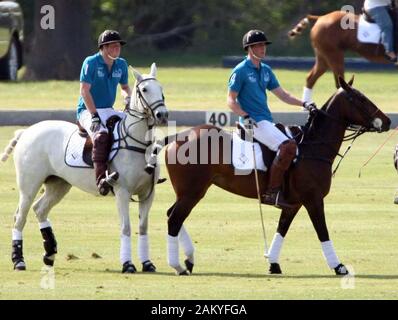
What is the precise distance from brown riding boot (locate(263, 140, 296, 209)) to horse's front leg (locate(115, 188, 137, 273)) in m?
A: 1.44

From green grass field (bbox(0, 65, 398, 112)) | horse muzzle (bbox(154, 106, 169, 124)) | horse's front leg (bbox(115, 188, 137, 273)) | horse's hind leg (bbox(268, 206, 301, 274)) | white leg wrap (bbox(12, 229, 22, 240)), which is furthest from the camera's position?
green grass field (bbox(0, 65, 398, 112))

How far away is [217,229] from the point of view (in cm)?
1841

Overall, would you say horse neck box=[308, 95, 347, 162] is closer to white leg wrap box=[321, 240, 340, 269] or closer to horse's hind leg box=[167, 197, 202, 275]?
white leg wrap box=[321, 240, 340, 269]

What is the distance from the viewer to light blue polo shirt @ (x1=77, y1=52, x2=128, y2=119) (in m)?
15.6

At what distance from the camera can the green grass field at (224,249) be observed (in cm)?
1372

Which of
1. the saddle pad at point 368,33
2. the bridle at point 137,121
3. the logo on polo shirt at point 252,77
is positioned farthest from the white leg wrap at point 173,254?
the saddle pad at point 368,33

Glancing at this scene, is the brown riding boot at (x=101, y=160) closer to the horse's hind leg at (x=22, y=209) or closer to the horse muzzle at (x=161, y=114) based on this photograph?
the horse muzzle at (x=161, y=114)

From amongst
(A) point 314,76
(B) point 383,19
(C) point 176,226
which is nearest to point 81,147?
(C) point 176,226

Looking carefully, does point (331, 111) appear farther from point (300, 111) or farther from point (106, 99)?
point (300, 111)

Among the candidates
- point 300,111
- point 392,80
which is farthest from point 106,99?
point 392,80

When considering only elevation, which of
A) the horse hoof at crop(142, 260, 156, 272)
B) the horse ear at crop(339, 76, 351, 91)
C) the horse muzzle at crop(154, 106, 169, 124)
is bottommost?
the horse hoof at crop(142, 260, 156, 272)

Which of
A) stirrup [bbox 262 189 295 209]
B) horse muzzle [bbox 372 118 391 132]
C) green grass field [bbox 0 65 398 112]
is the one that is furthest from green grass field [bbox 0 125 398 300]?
green grass field [bbox 0 65 398 112]

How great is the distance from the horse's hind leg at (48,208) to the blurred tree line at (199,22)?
23.9 metres

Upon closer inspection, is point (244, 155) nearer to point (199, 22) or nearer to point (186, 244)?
point (186, 244)
